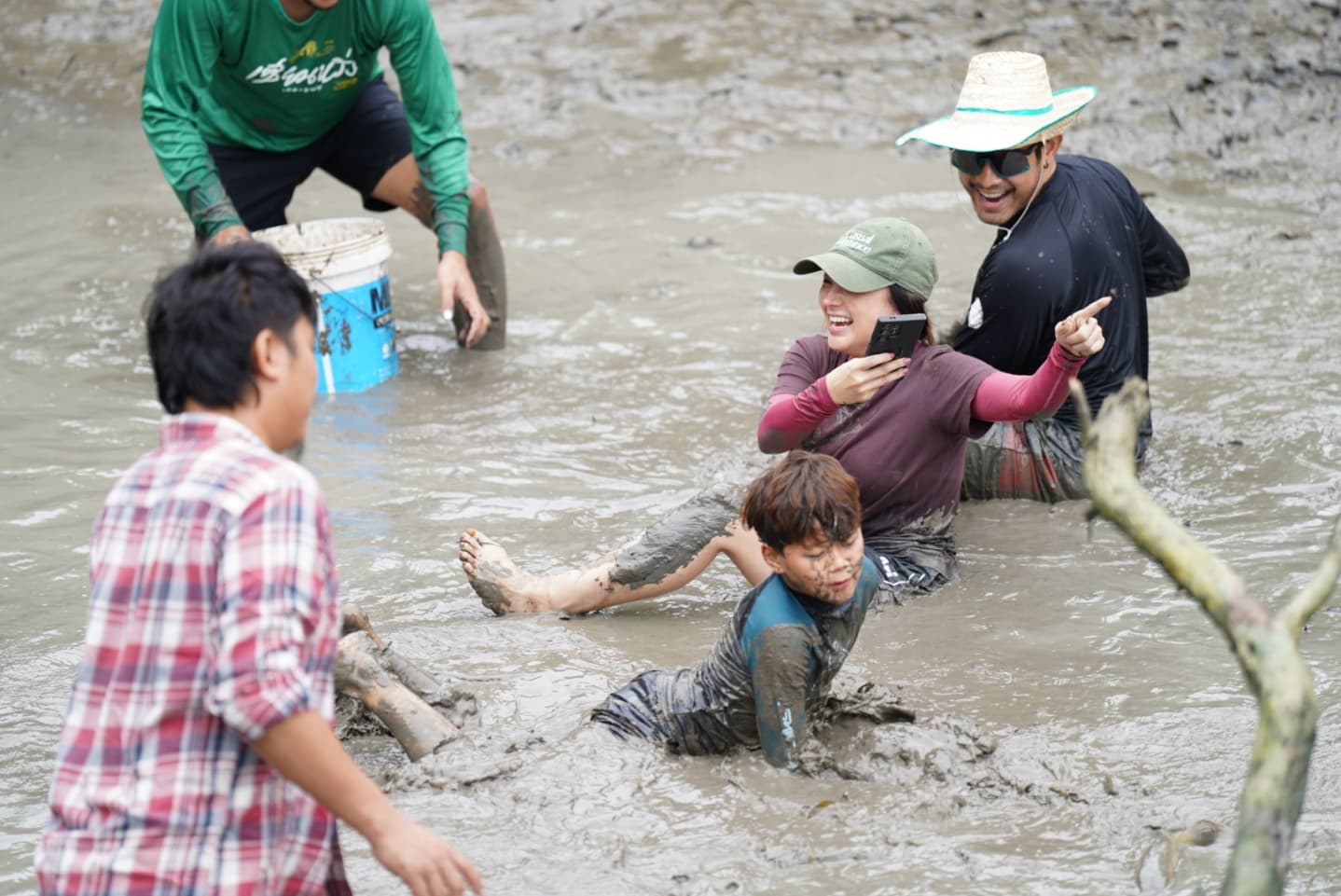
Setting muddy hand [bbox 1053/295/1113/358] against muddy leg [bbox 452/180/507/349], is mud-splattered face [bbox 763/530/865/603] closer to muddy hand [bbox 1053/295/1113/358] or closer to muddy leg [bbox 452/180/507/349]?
muddy hand [bbox 1053/295/1113/358]

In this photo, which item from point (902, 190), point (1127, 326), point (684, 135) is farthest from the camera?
point (684, 135)

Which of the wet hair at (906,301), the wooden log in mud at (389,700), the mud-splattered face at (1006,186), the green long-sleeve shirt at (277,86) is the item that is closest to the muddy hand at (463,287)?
the green long-sleeve shirt at (277,86)

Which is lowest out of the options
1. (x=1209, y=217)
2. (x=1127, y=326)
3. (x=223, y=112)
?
(x=1209, y=217)

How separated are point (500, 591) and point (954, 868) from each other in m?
1.55

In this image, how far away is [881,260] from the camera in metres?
3.73

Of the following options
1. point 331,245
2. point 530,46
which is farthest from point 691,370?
point 530,46

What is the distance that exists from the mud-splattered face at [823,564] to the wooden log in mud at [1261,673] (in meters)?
0.93

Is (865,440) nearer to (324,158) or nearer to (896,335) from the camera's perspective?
(896,335)

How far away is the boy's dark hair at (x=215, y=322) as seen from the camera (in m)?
1.92

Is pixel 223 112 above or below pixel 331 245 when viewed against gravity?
above

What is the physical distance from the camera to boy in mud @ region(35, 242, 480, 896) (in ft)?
5.99

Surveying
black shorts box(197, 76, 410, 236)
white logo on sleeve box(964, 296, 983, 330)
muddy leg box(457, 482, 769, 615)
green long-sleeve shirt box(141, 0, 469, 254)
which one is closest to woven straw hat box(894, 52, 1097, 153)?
white logo on sleeve box(964, 296, 983, 330)

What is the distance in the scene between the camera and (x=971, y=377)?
376cm

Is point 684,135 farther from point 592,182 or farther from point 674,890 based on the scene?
point 674,890
